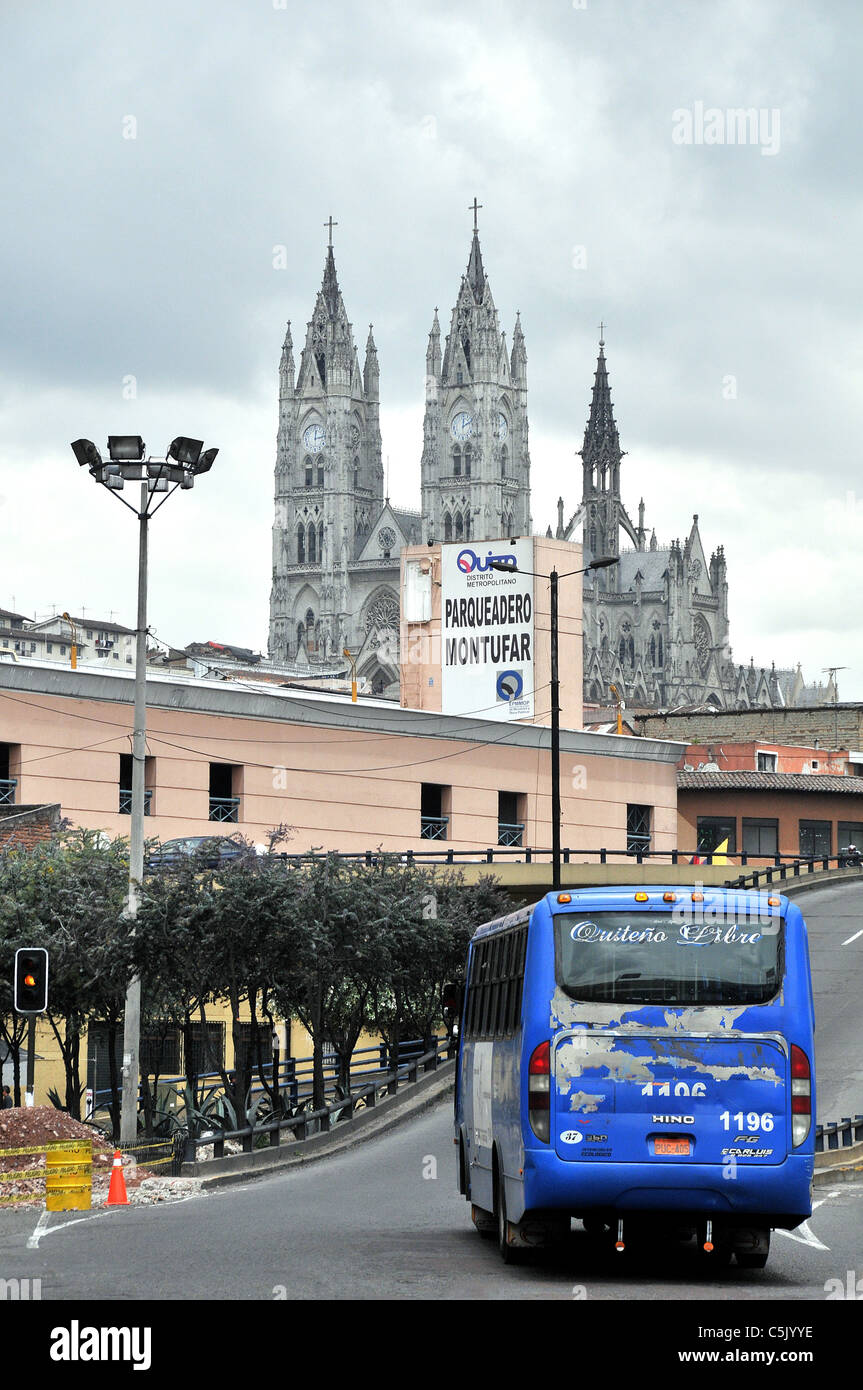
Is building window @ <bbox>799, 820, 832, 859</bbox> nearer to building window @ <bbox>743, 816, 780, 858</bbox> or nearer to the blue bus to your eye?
building window @ <bbox>743, 816, 780, 858</bbox>

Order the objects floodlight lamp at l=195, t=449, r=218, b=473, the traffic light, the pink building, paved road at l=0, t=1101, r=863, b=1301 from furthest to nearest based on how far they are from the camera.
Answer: the pink building, floodlight lamp at l=195, t=449, r=218, b=473, the traffic light, paved road at l=0, t=1101, r=863, b=1301

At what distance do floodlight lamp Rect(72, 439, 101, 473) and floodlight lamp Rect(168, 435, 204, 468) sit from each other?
1.18m

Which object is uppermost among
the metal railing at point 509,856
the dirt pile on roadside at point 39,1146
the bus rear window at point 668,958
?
the metal railing at point 509,856

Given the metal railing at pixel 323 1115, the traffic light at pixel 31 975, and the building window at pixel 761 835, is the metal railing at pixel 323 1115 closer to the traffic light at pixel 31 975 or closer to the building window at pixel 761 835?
the traffic light at pixel 31 975

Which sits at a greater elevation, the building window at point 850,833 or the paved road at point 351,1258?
the building window at point 850,833

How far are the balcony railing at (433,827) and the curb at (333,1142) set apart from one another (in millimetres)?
16079

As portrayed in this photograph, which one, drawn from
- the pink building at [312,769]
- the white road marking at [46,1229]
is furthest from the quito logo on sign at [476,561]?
the white road marking at [46,1229]

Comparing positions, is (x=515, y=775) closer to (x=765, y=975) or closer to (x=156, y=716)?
(x=156, y=716)

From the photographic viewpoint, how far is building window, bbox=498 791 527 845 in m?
59.8

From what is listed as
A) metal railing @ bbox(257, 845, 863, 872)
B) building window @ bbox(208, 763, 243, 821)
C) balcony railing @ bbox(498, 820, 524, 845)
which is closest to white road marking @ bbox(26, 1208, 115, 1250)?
metal railing @ bbox(257, 845, 863, 872)

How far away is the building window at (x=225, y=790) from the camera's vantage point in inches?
1996

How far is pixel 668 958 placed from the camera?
1405 centimetres
